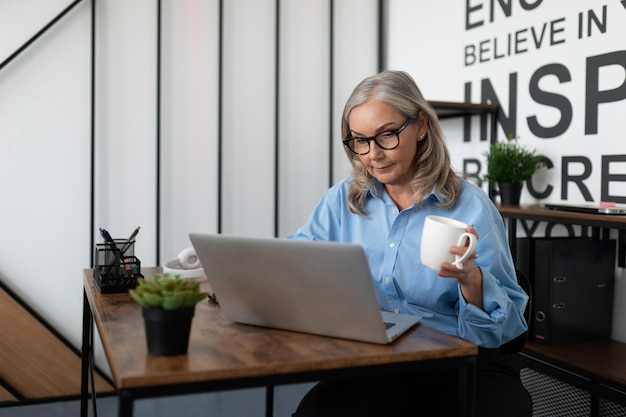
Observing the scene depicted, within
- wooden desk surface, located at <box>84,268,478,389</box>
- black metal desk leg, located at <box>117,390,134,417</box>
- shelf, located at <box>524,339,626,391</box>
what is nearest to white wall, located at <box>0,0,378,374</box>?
shelf, located at <box>524,339,626,391</box>

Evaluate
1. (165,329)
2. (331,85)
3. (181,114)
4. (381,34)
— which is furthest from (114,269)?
(381,34)

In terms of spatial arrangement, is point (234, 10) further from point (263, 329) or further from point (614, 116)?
point (263, 329)

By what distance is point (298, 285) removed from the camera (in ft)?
3.62

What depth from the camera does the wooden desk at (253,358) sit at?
3.07 ft

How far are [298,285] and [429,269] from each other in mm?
479

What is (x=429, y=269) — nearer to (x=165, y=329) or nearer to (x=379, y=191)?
(x=379, y=191)

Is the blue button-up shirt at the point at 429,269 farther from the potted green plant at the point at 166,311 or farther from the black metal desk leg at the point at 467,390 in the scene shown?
the potted green plant at the point at 166,311

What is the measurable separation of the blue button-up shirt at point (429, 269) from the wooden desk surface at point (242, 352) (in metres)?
0.18

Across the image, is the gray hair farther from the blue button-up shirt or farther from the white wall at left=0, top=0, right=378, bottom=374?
the white wall at left=0, top=0, right=378, bottom=374

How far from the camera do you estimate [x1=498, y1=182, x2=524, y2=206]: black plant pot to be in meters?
2.41

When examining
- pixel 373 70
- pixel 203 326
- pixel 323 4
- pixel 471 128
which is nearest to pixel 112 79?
pixel 323 4

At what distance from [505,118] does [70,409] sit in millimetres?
2195

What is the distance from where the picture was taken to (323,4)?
3.27 m

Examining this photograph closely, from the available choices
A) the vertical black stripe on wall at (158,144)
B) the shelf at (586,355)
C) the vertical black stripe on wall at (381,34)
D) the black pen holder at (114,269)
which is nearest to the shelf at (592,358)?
the shelf at (586,355)
